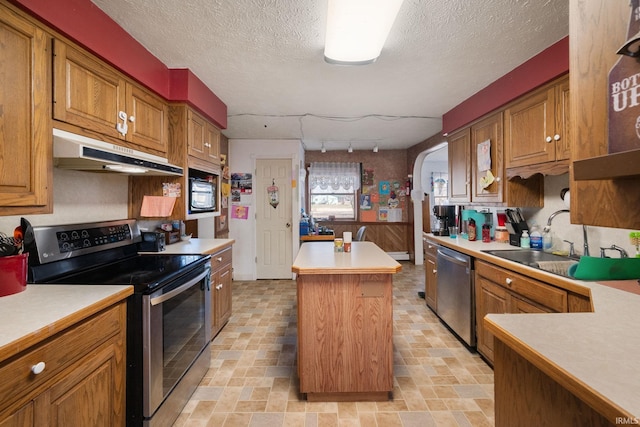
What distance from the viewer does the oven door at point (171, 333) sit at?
54.9 inches

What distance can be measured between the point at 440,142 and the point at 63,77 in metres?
4.35

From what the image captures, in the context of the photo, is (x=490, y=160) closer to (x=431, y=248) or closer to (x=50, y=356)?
(x=431, y=248)

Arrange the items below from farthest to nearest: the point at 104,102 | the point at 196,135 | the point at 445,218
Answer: the point at 445,218, the point at 196,135, the point at 104,102

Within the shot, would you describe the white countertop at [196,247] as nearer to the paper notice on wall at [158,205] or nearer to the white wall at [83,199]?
the paper notice on wall at [158,205]

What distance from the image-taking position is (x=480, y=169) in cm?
280

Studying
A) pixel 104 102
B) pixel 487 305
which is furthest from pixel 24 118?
pixel 487 305

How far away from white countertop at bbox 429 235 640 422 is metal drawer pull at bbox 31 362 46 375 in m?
1.47

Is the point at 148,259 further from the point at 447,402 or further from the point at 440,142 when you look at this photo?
the point at 440,142

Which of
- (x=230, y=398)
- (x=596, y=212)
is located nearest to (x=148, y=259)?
(x=230, y=398)

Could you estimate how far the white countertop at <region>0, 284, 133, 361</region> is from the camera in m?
0.87

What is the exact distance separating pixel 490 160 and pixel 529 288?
53.2 inches

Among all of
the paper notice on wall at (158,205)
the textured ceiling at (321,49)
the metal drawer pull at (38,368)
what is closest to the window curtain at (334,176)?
the textured ceiling at (321,49)

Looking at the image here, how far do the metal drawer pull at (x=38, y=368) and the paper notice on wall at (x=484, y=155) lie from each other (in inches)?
126

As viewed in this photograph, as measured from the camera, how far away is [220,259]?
2.65 m
